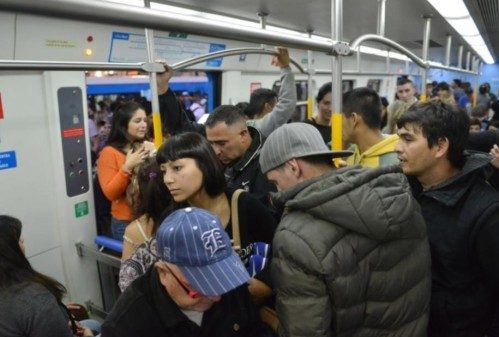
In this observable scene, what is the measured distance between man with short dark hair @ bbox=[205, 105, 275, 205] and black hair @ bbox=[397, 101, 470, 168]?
3.27 ft

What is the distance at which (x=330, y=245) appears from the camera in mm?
1214

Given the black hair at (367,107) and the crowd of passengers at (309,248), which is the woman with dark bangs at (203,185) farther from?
the black hair at (367,107)

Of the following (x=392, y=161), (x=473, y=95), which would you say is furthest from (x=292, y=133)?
(x=473, y=95)

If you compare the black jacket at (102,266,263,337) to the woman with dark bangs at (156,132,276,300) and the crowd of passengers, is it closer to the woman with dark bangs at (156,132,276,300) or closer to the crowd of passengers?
the crowd of passengers

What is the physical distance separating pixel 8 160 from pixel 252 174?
1.88 m

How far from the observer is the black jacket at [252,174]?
7.68 feet

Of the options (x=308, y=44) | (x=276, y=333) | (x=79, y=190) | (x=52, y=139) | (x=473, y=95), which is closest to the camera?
(x=276, y=333)

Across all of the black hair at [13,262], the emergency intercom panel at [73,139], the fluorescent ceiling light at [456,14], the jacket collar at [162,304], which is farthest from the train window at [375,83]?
the jacket collar at [162,304]

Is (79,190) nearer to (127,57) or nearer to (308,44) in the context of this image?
(127,57)

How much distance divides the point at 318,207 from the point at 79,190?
8.98 feet

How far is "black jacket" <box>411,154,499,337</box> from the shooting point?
1.39 metres

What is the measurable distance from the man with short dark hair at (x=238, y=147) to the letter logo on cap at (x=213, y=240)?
3.45 ft

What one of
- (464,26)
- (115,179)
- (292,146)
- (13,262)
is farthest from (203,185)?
(464,26)

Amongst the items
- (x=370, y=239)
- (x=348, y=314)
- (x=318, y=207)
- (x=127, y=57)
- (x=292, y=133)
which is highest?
(x=127, y=57)
